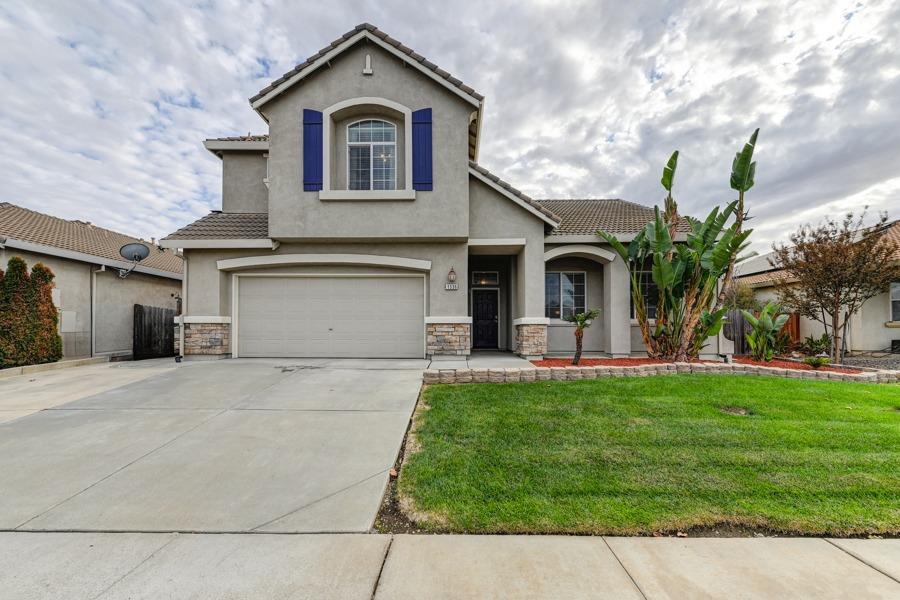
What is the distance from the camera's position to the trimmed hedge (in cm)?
918

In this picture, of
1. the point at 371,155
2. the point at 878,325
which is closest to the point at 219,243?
the point at 371,155

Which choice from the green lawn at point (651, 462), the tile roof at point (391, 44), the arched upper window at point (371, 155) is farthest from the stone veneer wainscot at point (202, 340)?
the green lawn at point (651, 462)

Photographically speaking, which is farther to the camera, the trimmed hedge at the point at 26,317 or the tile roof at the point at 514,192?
the tile roof at the point at 514,192

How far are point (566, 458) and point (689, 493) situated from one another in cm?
113

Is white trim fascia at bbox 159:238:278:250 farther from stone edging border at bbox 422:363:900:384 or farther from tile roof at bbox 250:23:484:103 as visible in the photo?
stone edging border at bbox 422:363:900:384

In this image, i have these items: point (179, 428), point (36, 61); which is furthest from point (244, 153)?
point (179, 428)

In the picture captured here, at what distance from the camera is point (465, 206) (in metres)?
10.1

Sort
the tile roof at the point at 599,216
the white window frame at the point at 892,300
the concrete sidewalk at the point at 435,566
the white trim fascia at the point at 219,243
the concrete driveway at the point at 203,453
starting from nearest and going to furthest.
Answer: the concrete sidewalk at the point at 435,566 → the concrete driveway at the point at 203,453 → the white trim fascia at the point at 219,243 → the tile roof at the point at 599,216 → the white window frame at the point at 892,300

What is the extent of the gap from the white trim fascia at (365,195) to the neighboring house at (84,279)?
8.28 meters

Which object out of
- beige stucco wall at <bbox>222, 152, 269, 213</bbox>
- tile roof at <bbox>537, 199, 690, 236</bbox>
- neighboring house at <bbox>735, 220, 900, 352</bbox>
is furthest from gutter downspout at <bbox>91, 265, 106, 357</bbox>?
neighboring house at <bbox>735, 220, 900, 352</bbox>

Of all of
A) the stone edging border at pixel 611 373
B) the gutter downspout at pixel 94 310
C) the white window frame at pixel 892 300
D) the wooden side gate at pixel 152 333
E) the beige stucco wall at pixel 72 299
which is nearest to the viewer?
the stone edging border at pixel 611 373

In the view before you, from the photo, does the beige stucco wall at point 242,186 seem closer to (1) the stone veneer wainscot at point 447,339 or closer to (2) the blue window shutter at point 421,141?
(2) the blue window shutter at point 421,141

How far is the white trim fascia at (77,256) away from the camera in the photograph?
10332 mm

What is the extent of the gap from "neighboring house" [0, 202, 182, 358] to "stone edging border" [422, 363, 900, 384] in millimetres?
11691
